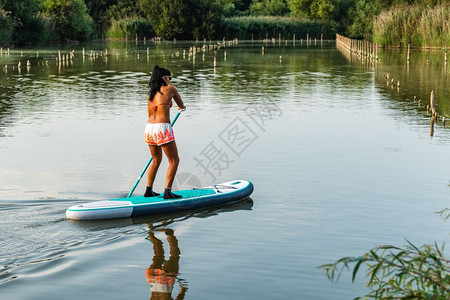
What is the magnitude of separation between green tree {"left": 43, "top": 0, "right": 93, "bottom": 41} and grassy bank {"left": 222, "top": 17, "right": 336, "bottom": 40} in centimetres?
2363

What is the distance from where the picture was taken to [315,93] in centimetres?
3206

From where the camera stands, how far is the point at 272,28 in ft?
364

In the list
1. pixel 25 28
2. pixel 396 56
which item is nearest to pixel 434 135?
pixel 396 56

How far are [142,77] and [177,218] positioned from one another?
29334 mm

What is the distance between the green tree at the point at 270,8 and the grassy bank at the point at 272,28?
1285 cm

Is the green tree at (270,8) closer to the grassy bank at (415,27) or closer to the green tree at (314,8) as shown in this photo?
the green tree at (314,8)

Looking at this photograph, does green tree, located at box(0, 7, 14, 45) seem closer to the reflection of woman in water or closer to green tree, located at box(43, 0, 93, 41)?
green tree, located at box(43, 0, 93, 41)

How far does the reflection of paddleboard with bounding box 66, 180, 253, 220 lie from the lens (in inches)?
446

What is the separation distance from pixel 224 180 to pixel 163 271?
17.3ft

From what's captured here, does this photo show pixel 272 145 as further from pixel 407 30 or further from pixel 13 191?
pixel 407 30

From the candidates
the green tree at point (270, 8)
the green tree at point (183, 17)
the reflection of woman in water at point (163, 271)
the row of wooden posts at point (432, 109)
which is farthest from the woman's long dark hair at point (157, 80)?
the green tree at point (270, 8)

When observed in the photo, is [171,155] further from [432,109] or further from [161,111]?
Result: [432,109]

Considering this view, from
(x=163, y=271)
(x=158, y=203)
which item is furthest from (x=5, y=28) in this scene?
(x=163, y=271)

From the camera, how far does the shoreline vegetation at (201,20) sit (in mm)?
70200
